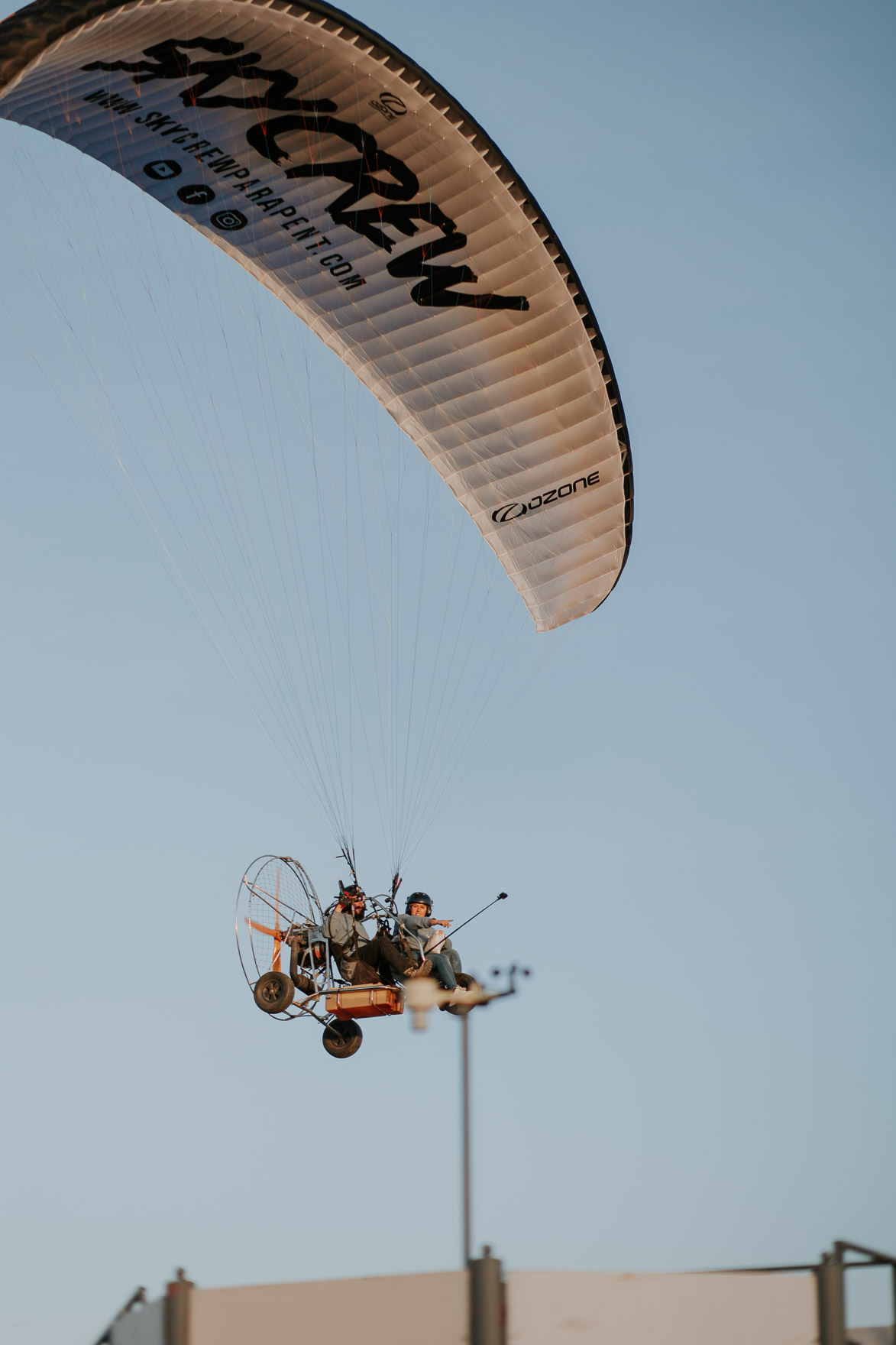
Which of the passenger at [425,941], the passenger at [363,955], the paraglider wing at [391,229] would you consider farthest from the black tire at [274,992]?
the paraglider wing at [391,229]

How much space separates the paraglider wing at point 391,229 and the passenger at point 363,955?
534 cm

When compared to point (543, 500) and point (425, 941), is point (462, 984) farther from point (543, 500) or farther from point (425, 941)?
point (543, 500)

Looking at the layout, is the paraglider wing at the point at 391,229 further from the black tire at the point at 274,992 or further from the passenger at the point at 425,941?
the black tire at the point at 274,992

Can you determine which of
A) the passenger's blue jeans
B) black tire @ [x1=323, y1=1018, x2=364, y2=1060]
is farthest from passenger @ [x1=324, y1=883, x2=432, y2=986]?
black tire @ [x1=323, y1=1018, x2=364, y2=1060]

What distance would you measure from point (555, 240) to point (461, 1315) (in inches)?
398

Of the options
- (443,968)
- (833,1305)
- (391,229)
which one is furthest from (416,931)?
(391,229)

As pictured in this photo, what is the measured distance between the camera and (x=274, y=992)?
1438 centimetres

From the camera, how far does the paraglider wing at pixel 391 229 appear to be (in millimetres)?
14789

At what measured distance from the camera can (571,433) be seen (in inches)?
672

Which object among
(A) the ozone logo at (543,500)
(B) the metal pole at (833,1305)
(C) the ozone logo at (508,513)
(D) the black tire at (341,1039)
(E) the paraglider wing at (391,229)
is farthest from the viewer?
(C) the ozone logo at (508,513)

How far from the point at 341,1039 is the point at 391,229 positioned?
297 inches

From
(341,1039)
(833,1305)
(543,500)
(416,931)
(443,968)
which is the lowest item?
(833,1305)

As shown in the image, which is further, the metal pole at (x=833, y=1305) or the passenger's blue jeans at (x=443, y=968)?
the passenger's blue jeans at (x=443, y=968)

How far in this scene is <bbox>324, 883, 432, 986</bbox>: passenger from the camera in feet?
46.3
